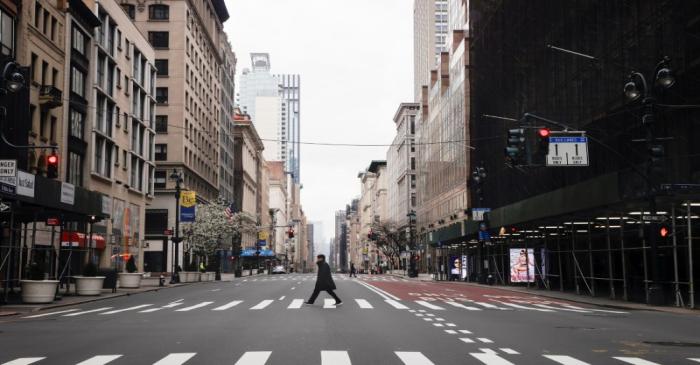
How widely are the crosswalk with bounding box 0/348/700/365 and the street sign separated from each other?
1672cm

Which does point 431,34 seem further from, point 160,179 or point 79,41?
point 79,41

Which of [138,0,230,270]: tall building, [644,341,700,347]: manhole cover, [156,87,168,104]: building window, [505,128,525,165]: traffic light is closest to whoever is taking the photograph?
[644,341,700,347]: manhole cover

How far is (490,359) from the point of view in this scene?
10.8 m

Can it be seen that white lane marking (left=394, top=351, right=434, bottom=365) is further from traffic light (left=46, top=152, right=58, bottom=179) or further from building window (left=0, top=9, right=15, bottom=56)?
building window (left=0, top=9, right=15, bottom=56)

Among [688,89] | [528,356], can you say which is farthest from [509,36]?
[528,356]

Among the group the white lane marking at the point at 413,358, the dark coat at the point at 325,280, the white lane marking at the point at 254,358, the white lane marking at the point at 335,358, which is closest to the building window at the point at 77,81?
the dark coat at the point at 325,280

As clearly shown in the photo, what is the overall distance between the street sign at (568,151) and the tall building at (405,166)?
362 ft

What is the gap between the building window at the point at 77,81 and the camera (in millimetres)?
48578

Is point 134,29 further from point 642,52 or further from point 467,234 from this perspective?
point 642,52

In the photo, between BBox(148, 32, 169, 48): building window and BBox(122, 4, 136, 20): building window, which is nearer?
BBox(148, 32, 169, 48): building window

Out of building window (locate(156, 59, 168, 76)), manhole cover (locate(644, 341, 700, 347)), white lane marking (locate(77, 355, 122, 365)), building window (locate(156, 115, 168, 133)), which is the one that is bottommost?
manhole cover (locate(644, 341, 700, 347))

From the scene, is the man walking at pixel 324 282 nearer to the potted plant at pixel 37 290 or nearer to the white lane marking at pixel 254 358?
the potted plant at pixel 37 290

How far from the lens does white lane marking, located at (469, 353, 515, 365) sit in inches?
411

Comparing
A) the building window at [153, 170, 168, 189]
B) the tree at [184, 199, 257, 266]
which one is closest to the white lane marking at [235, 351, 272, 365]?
the tree at [184, 199, 257, 266]
